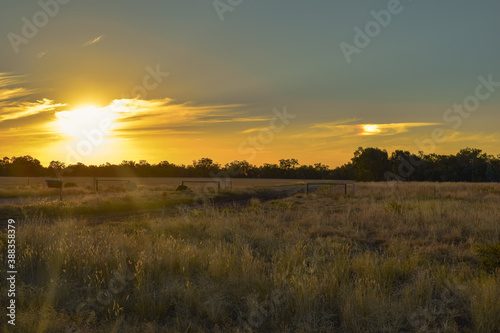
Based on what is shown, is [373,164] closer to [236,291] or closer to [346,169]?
[346,169]

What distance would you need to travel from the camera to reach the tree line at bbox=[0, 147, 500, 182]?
8737cm

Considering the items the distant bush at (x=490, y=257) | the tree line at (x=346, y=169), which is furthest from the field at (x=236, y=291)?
the tree line at (x=346, y=169)

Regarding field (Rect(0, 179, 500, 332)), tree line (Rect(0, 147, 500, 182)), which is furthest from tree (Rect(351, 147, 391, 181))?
field (Rect(0, 179, 500, 332))

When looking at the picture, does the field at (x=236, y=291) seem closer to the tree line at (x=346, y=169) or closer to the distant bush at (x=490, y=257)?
the distant bush at (x=490, y=257)

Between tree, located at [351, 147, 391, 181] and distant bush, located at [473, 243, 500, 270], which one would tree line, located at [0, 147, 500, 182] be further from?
distant bush, located at [473, 243, 500, 270]

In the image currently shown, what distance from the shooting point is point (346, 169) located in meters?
112

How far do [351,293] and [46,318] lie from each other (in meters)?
4.59

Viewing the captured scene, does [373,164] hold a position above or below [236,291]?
above

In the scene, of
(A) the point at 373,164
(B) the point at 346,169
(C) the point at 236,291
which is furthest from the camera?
(B) the point at 346,169

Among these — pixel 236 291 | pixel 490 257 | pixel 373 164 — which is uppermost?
pixel 373 164

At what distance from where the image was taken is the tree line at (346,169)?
8737cm

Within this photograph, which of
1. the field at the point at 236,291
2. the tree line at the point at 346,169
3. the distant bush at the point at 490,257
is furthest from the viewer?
the tree line at the point at 346,169

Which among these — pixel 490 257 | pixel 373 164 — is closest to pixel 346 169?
pixel 373 164

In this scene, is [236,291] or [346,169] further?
[346,169]
